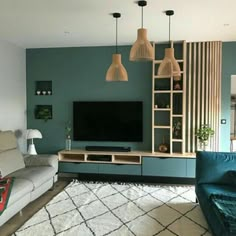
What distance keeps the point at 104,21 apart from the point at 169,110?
2074mm

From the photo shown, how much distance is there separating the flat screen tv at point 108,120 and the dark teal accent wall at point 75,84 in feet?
0.42

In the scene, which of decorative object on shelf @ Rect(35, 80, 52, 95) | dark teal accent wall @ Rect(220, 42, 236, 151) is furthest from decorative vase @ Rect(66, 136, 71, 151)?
dark teal accent wall @ Rect(220, 42, 236, 151)

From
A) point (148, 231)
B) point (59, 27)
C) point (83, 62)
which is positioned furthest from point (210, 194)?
point (83, 62)

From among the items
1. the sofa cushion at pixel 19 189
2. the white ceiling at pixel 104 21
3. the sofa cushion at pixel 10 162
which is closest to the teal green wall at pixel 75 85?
the white ceiling at pixel 104 21

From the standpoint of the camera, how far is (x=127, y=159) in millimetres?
4949

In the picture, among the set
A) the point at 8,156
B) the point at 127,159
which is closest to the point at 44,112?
the point at 8,156

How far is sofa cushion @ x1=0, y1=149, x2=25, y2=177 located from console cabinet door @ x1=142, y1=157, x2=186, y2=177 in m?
2.11

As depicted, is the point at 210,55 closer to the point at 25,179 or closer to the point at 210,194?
the point at 210,194

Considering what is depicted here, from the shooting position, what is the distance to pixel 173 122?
16.4 ft

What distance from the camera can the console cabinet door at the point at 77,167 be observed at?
4.89 m

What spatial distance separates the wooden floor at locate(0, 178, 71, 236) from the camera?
3.03 m

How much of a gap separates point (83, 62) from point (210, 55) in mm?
2436

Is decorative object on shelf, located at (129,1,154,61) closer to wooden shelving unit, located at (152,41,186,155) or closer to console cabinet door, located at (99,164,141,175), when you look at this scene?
wooden shelving unit, located at (152,41,186,155)

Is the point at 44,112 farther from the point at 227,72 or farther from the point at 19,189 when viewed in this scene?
Answer: the point at 227,72
